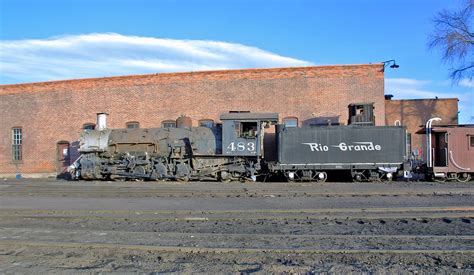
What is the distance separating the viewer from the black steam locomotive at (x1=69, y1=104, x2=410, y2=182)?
69.1 ft

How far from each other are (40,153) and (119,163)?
1240cm

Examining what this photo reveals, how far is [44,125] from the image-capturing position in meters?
32.1

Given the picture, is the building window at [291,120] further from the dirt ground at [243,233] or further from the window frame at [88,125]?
the dirt ground at [243,233]

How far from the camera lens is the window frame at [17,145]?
107 feet

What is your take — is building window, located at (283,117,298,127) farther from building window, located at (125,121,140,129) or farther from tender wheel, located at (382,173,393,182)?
building window, located at (125,121,140,129)

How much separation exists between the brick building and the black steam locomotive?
20.1ft

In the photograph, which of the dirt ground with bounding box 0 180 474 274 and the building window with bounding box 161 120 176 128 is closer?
the dirt ground with bounding box 0 180 474 274

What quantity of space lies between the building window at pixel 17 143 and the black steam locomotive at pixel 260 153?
516 inches

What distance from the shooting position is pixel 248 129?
852 inches

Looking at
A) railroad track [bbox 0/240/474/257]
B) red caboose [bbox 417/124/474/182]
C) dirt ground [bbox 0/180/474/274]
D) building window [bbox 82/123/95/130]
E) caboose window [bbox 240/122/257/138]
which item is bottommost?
dirt ground [bbox 0/180/474/274]

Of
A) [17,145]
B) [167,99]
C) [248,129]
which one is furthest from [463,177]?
[17,145]

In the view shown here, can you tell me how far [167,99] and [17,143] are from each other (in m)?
12.3

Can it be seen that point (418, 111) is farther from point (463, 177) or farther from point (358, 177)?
point (358, 177)

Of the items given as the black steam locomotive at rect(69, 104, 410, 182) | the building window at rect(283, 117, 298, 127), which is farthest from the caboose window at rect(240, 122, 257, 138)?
the building window at rect(283, 117, 298, 127)
